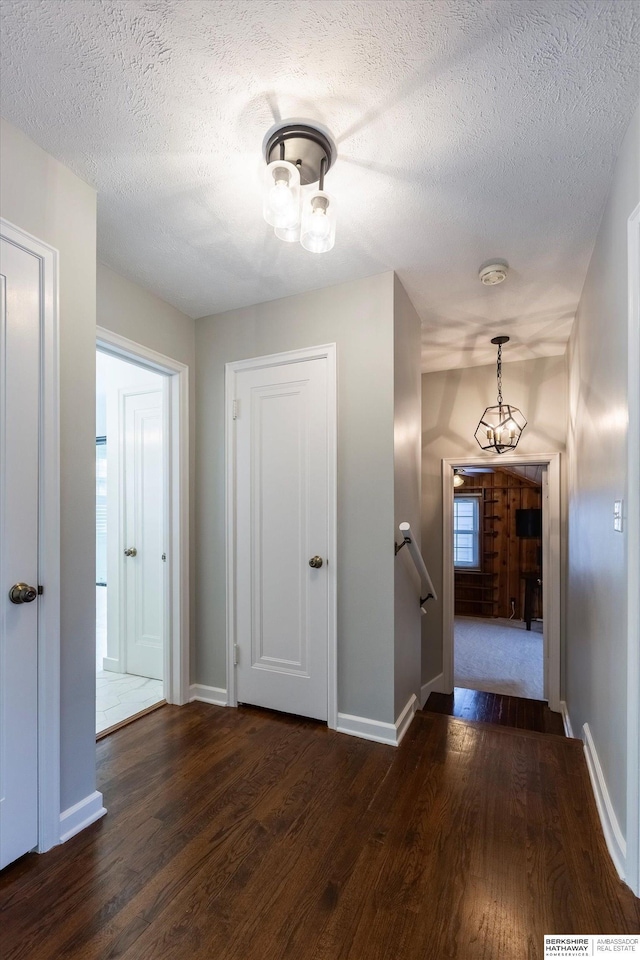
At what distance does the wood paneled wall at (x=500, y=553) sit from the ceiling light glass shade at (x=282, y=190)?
6.55 metres

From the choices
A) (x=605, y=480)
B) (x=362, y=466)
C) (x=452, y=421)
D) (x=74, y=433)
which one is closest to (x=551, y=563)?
(x=452, y=421)

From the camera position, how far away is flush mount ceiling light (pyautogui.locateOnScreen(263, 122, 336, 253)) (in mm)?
1437

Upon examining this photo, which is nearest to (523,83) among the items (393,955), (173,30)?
(173,30)

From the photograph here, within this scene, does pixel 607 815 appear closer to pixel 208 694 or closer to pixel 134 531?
pixel 208 694

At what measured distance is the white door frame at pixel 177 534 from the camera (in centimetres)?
286

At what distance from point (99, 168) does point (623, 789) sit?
285 cm

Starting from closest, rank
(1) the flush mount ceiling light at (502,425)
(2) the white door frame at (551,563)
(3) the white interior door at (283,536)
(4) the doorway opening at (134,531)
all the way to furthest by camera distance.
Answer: (3) the white interior door at (283,536), (4) the doorway opening at (134,531), (1) the flush mount ceiling light at (502,425), (2) the white door frame at (551,563)

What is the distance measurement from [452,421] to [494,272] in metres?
1.90

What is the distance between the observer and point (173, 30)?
1239 millimetres

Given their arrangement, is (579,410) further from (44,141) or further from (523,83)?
(44,141)

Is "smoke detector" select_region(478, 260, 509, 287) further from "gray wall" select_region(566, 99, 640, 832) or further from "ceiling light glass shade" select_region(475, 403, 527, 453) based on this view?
"ceiling light glass shade" select_region(475, 403, 527, 453)

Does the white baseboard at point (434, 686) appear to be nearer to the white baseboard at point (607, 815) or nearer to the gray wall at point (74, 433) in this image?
the white baseboard at point (607, 815)

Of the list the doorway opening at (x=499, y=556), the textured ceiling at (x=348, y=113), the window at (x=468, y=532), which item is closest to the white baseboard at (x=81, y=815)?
the textured ceiling at (x=348, y=113)

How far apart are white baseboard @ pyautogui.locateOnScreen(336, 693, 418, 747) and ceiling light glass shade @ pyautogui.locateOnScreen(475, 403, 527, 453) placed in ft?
7.10
